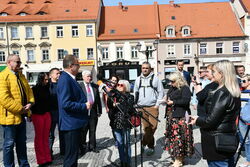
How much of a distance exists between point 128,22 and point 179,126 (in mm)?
27605

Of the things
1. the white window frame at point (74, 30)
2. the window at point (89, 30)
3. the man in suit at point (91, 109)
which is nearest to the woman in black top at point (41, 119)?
the man in suit at point (91, 109)

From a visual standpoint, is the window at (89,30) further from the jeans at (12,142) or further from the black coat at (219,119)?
the black coat at (219,119)

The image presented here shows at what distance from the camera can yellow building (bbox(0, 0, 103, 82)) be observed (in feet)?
Result: 91.9

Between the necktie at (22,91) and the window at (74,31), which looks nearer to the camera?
the necktie at (22,91)

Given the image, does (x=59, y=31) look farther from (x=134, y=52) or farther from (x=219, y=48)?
(x=219, y=48)

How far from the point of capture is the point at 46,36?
93.2 feet

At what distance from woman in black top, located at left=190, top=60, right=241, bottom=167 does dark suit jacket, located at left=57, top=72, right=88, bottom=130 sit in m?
1.64

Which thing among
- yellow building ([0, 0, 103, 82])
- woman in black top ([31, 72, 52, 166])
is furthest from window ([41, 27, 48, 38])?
woman in black top ([31, 72, 52, 166])

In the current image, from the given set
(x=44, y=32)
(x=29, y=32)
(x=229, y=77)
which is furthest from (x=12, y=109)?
(x=29, y=32)

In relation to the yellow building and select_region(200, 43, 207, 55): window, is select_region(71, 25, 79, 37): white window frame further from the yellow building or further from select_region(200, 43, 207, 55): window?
select_region(200, 43, 207, 55): window

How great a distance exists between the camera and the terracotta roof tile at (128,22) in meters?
28.5

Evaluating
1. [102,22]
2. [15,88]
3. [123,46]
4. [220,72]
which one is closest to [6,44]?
[102,22]

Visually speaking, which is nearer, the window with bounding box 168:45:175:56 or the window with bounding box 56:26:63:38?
the window with bounding box 168:45:175:56

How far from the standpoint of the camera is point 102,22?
30484 mm
